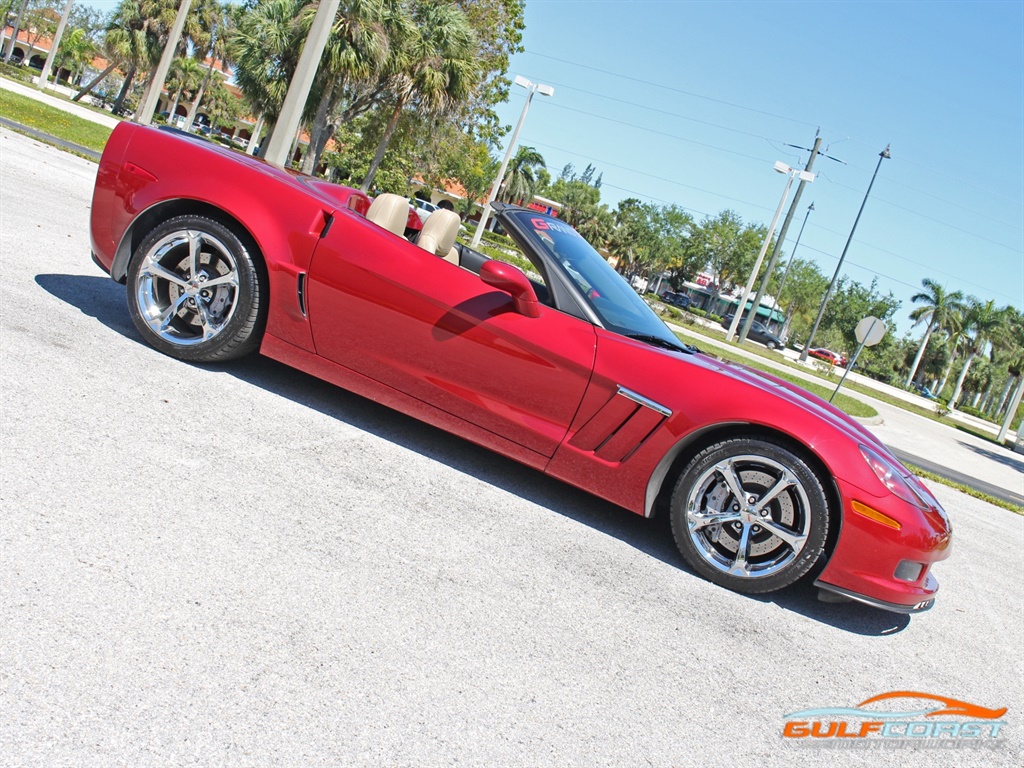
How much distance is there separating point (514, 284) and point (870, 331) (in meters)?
14.6

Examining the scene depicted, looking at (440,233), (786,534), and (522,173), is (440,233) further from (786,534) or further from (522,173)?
(522,173)

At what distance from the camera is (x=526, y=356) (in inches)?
151

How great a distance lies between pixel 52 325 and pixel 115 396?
1.05 meters

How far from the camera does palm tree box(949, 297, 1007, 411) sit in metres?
86.5

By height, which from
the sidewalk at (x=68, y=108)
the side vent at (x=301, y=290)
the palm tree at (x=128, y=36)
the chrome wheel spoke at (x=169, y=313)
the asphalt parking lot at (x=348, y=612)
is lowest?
the asphalt parking lot at (x=348, y=612)

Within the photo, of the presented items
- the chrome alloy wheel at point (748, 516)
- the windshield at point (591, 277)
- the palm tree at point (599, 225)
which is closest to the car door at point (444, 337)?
the windshield at point (591, 277)

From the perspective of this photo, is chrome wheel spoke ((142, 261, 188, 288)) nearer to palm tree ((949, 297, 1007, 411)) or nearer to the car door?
the car door

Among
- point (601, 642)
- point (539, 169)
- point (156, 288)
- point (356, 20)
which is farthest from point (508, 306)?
point (539, 169)

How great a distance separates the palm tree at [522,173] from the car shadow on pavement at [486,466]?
84.7 meters

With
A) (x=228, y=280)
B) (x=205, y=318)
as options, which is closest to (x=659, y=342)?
(x=228, y=280)

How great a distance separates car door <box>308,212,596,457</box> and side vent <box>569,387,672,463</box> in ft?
0.38

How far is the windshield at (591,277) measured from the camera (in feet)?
13.2

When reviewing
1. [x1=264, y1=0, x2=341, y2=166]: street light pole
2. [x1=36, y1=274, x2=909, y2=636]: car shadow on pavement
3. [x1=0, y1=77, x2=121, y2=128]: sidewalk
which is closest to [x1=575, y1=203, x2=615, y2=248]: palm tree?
[x1=0, y1=77, x2=121, y2=128]: sidewalk

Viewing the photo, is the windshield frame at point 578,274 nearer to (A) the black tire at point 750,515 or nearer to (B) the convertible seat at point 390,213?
(B) the convertible seat at point 390,213
